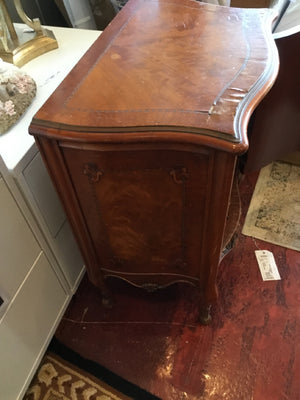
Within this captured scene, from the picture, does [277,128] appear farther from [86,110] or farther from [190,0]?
[86,110]

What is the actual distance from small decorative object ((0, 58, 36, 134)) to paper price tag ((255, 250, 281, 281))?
1.06 m

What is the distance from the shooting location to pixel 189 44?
2.74 feet

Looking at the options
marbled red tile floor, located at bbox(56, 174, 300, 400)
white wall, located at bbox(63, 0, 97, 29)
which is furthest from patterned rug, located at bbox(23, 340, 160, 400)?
white wall, located at bbox(63, 0, 97, 29)

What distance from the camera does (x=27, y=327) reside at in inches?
39.6

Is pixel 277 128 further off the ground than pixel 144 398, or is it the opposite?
pixel 277 128

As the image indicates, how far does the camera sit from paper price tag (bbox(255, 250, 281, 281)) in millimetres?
1328

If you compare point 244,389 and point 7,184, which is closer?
point 7,184

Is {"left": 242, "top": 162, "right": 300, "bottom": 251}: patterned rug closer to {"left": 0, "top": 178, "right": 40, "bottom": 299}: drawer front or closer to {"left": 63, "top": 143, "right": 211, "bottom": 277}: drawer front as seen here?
{"left": 63, "top": 143, "right": 211, "bottom": 277}: drawer front

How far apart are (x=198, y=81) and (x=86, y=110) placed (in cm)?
25

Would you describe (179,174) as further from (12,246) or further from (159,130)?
(12,246)

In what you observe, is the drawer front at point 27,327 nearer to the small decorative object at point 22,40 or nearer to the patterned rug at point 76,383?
the patterned rug at point 76,383

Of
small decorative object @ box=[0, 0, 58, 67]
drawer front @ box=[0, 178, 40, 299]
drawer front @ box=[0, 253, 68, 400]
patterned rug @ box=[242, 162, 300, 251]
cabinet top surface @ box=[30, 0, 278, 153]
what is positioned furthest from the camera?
patterned rug @ box=[242, 162, 300, 251]

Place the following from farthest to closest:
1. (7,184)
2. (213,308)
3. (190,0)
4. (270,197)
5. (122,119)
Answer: (270,197) < (213,308) < (190,0) < (7,184) < (122,119)

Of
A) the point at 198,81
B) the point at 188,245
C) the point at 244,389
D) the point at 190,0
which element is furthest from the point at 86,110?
the point at 244,389
